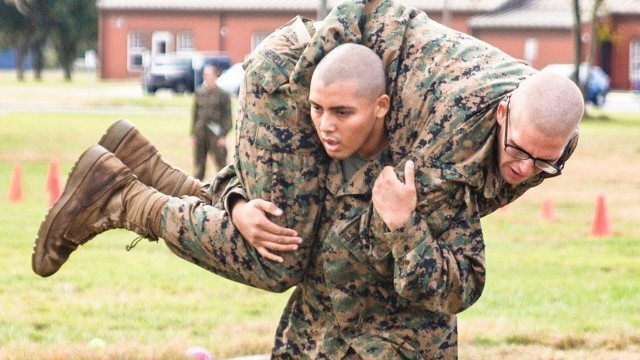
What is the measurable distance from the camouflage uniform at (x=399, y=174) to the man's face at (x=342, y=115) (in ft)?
0.44

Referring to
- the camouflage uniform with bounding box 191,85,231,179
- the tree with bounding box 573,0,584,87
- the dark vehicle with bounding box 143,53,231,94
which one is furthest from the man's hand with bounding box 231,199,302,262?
the dark vehicle with bounding box 143,53,231,94

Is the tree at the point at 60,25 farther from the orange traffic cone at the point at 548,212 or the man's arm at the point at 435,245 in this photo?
the man's arm at the point at 435,245

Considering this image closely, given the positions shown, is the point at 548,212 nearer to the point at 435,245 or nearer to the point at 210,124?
the point at 210,124

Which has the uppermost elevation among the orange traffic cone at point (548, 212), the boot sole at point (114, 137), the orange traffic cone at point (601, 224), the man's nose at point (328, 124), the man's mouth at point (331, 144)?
the man's nose at point (328, 124)

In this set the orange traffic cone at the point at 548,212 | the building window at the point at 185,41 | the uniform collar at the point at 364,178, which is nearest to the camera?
the uniform collar at the point at 364,178

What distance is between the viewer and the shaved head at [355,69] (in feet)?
14.5

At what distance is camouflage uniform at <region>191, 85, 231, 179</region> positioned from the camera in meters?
16.6

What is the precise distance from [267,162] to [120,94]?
42182 mm

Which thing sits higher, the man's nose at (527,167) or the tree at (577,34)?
the man's nose at (527,167)

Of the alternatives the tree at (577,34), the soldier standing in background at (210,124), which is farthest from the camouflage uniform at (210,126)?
the tree at (577,34)

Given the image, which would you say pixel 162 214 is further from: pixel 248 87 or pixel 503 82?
pixel 503 82

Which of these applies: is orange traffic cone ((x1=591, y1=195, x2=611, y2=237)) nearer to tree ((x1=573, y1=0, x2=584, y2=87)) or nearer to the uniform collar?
the uniform collar

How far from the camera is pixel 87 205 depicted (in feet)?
18.0

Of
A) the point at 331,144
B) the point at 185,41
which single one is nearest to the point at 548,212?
the point at 331,144
